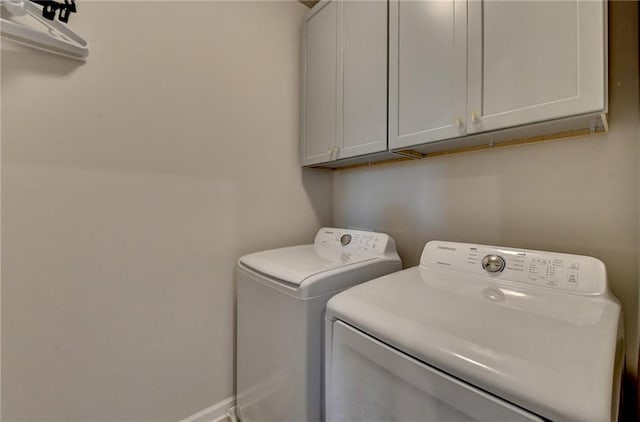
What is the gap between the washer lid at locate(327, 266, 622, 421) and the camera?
45 cm

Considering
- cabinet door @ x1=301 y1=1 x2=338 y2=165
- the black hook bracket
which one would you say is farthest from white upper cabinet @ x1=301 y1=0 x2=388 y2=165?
the black hook bracket

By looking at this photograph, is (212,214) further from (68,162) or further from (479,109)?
(479,109)

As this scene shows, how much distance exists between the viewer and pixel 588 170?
37.4 inches

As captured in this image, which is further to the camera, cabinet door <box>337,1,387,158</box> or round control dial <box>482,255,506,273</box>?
cabinet door <box>337,1,387,158</box>

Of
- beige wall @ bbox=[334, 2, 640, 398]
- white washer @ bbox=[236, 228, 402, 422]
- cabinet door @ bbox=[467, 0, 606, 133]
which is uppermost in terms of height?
cabinet door @ bbox=[467, 0, 606, 133]

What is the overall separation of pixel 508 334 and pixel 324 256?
869 millimetres

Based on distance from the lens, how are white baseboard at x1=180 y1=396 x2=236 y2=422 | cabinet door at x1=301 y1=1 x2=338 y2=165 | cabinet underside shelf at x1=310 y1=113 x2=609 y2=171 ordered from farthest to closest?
cabinet door at x1=301 y1=1 x2=338 y2=165, white baseboard at x1=180 y1=396 x2=236 y2=422, cabinet underside shelf at x1=310 y1=113 x2=609 y2=171

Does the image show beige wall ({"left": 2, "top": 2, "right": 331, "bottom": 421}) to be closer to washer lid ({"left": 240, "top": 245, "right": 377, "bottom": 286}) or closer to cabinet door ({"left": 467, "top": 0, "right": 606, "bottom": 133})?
washer lid ({"left": 240, "top": 245, "right": 377, "bottom": 286})

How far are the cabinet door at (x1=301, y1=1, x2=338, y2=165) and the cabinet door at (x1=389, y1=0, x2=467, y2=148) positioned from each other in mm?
378

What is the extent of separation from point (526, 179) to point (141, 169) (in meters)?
1.68

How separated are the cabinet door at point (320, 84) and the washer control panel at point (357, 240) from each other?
45 centimetres

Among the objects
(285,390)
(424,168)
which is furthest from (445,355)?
(424,168)

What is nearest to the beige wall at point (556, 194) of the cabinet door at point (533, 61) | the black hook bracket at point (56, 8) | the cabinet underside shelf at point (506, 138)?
the cabinet underside shelf at point (506, 138)

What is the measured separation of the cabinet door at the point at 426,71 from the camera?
3.22 ft
